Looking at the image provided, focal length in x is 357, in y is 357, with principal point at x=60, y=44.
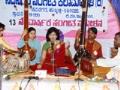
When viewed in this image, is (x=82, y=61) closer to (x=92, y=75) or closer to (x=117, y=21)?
(x=92, y=75)

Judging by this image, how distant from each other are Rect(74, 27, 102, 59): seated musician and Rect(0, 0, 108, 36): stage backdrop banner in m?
0.05

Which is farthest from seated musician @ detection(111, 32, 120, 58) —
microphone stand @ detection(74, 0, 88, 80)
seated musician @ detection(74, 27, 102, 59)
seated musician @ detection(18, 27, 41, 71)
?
seated musician @ detection(18, 27, 41, 71)

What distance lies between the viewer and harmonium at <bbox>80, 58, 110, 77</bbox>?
265cm

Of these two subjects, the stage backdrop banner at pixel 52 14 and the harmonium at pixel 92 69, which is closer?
the harmonium at pixel 92 69

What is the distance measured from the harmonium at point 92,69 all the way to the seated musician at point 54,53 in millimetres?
121

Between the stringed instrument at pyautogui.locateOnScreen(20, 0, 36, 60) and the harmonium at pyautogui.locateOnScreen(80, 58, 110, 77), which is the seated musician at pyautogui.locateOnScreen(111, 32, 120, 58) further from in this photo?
the stringed instrument at pyautogui.locateOnScreen(20, 0, 36, 60)

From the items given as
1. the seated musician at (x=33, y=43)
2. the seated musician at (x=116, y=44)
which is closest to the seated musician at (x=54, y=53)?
the seated musician at (x=33, y=43)

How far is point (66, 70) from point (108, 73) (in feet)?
1.12

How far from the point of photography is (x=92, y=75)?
8.70 feet

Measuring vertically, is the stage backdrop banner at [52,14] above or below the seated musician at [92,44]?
above

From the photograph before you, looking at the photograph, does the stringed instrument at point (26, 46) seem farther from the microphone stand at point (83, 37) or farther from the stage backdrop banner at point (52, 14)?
the microphone stand at point (83, 37)

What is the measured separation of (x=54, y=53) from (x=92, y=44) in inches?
12.9

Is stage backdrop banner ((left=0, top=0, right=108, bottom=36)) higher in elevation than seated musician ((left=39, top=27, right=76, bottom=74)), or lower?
higher

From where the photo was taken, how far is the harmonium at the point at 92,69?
2.65 m
